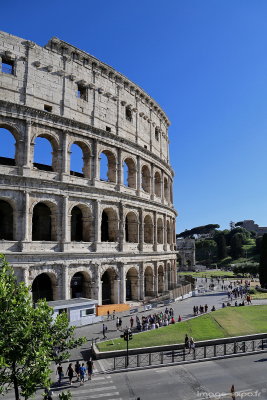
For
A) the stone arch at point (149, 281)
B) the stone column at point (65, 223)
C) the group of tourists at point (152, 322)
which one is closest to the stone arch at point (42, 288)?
the stone column at point (65, 223)

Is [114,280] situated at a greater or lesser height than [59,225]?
lesser

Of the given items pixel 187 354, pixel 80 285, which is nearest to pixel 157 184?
pixel 80 285

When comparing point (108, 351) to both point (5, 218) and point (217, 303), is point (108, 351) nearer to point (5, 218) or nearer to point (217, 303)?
point (5, 218)

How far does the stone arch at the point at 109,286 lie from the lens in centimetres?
2898

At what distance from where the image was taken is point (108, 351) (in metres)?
17.9

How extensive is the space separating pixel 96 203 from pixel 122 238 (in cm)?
420

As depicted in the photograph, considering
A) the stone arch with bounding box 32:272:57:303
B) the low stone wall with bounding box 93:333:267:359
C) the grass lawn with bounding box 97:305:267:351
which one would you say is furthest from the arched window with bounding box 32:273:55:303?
the low stone wall with bounding box 93:333:267:359

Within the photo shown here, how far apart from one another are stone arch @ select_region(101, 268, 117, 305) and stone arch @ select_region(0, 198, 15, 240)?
8.25m

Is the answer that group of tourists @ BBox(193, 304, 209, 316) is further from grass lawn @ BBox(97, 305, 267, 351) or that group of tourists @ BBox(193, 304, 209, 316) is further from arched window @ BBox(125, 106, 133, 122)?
arched window @ BBox(125, 106, 133, 122)

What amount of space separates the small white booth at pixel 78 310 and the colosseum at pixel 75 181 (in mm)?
1968

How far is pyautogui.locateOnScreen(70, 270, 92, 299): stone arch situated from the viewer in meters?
26.7

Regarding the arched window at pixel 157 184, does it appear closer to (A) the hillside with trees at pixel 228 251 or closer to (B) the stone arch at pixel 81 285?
(B) the stone arch at pixel 81 285

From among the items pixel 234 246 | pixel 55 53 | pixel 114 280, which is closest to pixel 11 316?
pixel 114 280

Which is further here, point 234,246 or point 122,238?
point 234,246
